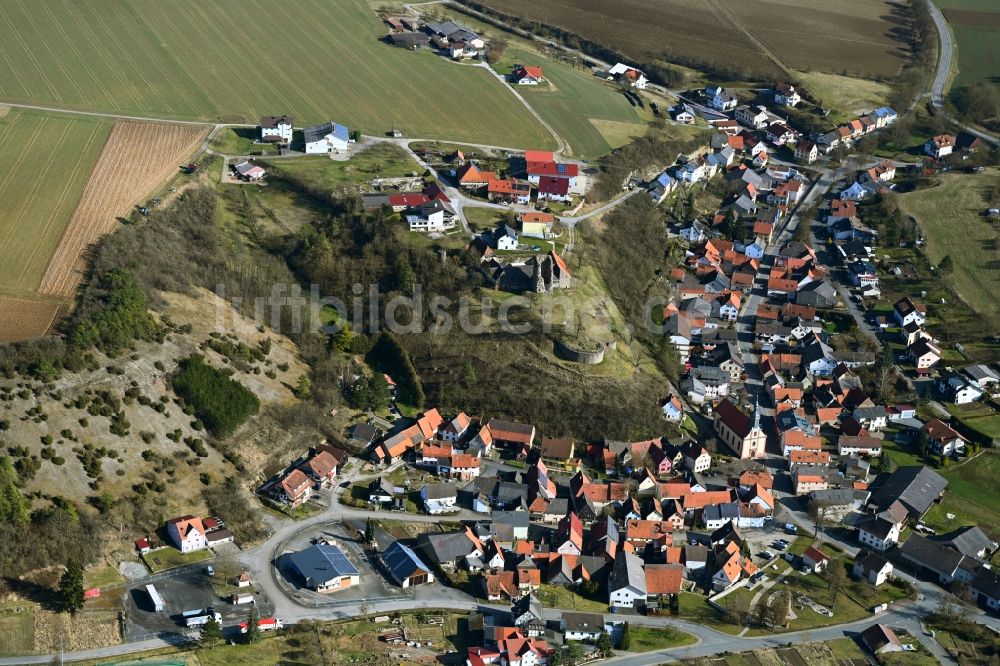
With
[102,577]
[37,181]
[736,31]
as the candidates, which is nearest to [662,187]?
[37,181]

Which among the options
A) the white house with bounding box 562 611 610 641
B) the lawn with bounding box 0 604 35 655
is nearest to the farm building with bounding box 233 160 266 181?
A: the lawn with bounding box 0 604 35 655

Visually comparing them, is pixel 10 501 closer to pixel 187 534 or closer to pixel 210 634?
pixel 187 534

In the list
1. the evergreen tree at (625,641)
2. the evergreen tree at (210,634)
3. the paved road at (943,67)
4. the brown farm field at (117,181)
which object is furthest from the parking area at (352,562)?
the paved road at (943,67)

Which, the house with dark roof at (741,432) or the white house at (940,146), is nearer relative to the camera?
the house with dark roof at (741,432)

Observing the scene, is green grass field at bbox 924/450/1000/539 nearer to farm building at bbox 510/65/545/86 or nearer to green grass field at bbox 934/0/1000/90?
farm building at bbox 510/65/545/86

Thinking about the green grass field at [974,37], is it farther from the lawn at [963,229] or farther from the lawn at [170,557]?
the lawn at [170,557]

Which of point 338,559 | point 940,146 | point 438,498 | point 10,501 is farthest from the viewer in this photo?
point 940,146
